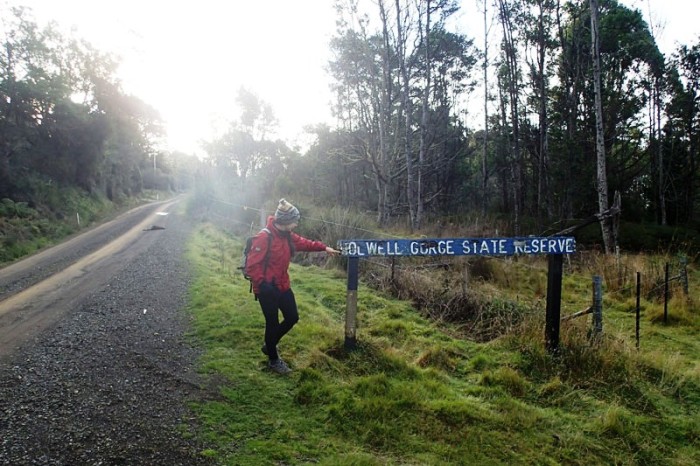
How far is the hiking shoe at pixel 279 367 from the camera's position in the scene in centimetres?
479

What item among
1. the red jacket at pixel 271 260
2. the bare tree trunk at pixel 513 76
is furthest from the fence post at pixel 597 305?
the bare tree trunk at pixel 513 76

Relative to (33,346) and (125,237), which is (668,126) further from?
(33,346)

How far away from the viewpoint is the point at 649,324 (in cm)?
773

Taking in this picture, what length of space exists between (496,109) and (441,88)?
3.76m

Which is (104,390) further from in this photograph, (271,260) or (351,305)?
(351,305)

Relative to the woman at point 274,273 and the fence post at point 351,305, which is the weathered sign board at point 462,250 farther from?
the woman at point 274,273

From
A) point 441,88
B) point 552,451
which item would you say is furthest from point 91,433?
point 441,88

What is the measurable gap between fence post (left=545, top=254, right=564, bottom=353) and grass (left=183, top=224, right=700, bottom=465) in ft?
0.47

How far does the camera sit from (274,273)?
187 inches

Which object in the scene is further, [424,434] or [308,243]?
[308,243]

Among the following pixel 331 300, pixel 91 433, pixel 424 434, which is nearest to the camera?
pixel 91 433

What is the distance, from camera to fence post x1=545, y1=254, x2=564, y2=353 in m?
5.33

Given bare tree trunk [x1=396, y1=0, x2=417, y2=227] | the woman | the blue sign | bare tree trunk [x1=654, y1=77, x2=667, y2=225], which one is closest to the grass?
the woman

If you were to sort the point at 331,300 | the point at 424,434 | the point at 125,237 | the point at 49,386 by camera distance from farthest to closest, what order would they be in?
the point at 125,237 → the point at 331,300 → the point at 49,386 → the point at 424,434
